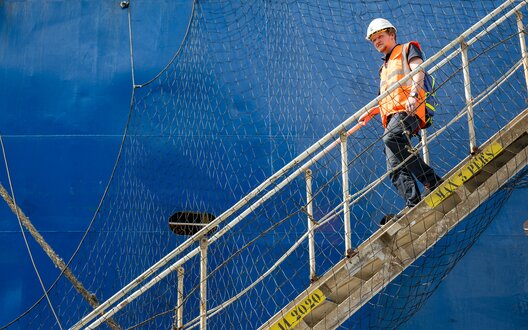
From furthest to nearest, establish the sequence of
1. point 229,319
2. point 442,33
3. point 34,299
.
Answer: point 442,33
point 34,299
point 229,319

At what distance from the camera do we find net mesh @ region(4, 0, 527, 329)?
511 centimetres

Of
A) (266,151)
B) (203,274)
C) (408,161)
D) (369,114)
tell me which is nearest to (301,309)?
(203,274)

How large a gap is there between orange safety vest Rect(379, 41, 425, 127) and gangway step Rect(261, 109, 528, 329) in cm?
43

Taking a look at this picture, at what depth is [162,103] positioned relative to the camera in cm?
568

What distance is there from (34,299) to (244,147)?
2012mm

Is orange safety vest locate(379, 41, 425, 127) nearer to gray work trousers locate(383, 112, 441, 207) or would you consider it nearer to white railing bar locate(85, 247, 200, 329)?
gray work trousers locate(383, 112, 441, 207)

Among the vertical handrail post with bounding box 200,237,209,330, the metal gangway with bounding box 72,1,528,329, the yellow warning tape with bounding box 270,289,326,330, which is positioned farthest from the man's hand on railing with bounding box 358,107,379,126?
the vertical handrail post with bounding box 200,237,209,330

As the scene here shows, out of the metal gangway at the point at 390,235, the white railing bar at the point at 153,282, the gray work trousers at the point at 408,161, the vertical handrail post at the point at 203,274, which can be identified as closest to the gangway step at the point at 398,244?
the metal gangway at the point at 390,235

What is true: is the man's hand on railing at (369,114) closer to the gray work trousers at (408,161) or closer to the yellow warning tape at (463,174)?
the gray work trousers at (408,161)

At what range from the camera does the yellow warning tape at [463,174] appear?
3.71 m

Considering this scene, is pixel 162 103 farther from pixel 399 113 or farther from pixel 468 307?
pixel 468 307

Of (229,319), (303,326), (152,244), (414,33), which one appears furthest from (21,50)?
(303,326)

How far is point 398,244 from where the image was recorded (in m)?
3.72

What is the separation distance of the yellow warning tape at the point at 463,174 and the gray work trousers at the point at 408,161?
0.09 meters
